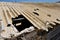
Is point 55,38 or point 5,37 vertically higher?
point 5,37

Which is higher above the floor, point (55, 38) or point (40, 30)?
point (40, 30)

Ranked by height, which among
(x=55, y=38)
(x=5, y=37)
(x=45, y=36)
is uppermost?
(x=5, y=37)

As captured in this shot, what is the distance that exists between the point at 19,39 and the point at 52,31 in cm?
133

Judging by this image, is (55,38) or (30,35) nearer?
(30,35)

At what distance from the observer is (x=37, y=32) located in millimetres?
4211

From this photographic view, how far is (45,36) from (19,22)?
161 cm

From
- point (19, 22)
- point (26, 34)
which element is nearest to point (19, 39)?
point (26, 34)

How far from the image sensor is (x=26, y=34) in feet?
13.2

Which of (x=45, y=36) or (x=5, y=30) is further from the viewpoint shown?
(x=45, y=36)

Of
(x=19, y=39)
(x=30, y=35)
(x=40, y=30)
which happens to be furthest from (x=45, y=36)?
(x=19, y=39)

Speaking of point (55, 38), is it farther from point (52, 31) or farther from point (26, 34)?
point (26, 34)

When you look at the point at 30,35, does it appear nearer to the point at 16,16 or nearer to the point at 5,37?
the point at 5,37

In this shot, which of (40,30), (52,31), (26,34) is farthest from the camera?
(52,31)

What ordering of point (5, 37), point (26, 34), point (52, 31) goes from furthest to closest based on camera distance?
point (52, 31) < point (26, 34) < point (5, 37)
